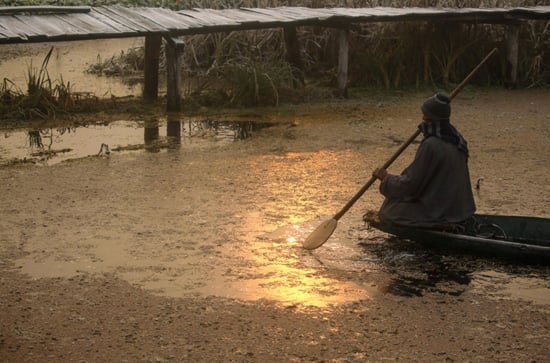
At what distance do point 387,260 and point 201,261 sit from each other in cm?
126

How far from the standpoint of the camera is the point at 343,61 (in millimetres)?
13320

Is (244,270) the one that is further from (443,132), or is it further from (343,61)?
(343,61)

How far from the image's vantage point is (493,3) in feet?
48.6

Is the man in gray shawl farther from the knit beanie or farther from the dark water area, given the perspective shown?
the dark water area

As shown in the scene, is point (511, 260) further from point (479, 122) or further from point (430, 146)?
point (479, 122)

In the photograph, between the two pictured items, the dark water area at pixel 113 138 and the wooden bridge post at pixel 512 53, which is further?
the wooden bridge post at pixel 512 53

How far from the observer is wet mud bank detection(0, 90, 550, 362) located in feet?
16.8

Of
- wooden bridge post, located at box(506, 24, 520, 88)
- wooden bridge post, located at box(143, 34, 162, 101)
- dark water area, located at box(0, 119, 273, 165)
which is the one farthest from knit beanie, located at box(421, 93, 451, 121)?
wooden bridge post, located at box(506, 24, 520, 88)

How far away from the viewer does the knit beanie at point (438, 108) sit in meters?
6.32

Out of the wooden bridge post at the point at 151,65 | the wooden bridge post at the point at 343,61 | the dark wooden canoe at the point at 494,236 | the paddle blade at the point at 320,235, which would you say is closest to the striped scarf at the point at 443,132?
the dark wooden canoe at the point at 494,236

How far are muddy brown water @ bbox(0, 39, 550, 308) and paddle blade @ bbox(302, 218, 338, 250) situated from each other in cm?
8

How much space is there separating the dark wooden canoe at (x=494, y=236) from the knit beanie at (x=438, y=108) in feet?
2.47

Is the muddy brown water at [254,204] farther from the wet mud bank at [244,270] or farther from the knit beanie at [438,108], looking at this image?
the knit beanie at [438,108]

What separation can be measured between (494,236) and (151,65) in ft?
24.7
